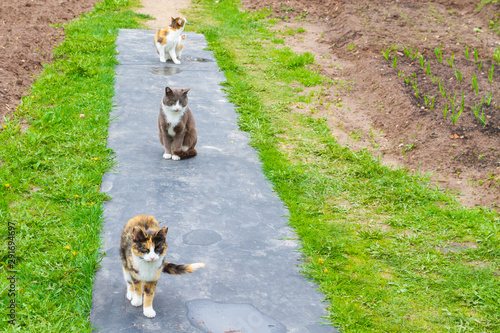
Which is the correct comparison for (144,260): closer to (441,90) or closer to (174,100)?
(174,100)

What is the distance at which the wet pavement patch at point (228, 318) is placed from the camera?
3.43 metres

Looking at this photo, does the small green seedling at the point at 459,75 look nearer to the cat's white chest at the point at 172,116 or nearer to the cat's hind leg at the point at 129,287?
the cat's white chest at the point at 172,116

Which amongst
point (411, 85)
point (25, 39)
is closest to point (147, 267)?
point (411, 85)

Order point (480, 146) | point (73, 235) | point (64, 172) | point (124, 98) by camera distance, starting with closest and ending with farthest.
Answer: point (73, 235) < point (64, 172) < point (480, 146) < point (124, 98)

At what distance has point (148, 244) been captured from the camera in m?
3.16

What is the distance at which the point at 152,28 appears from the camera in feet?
38.0

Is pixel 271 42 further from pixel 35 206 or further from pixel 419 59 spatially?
pixel 35 206

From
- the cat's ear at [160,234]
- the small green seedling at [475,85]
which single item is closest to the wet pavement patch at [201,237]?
the cat's ear at [160,234]

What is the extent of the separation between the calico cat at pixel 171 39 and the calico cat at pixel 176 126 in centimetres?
355

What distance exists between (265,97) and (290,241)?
13.3ft

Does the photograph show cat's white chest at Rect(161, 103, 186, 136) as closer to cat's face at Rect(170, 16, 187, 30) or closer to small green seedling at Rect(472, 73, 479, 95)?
cat's face at Rect(170, 16, 187, 30)

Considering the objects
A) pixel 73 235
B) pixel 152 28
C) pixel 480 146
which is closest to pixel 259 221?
pixel 73 235

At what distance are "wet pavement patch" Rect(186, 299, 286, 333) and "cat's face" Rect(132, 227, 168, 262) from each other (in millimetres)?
616

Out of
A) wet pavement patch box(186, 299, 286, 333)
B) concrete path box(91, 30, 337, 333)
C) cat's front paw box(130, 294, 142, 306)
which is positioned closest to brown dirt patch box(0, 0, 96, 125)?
concrete path box(91, 30, 337, 333)
